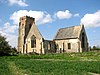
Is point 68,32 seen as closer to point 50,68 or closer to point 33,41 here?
point 33,41

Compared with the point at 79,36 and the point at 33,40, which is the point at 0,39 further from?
the point at 79,36

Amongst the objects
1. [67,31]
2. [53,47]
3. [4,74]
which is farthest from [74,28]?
[4,74]

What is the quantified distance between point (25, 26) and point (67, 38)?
1645cm

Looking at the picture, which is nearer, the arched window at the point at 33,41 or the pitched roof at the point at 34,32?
the pitched roof at the point at 34,32

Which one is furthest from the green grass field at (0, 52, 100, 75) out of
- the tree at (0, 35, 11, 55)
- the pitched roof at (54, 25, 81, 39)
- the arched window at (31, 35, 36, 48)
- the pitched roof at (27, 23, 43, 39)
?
the arched window at (31, 35, 36, 48)

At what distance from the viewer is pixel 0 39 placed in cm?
5756

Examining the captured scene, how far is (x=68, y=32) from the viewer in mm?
68062

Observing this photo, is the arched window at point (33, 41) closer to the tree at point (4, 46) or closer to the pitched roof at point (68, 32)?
the pitched roof at point (68, 32)

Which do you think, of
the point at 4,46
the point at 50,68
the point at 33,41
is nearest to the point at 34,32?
the point at 33,41

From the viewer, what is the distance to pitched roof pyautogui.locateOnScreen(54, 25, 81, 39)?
65500mm

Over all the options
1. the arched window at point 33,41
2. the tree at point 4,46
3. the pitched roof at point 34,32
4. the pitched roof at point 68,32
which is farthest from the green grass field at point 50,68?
the arched window at point 33,41

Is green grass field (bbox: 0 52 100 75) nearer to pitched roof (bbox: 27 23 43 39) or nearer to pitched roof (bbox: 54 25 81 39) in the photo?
pitched roof (bbox: 54 25 81 39)

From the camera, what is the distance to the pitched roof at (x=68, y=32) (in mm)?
65500

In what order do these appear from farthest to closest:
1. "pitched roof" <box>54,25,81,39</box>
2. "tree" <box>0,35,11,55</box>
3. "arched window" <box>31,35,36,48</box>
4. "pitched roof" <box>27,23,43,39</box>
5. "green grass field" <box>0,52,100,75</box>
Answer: "arched window" <box>31,35,36,48</box> → "pitched roof" <box>27,23,43,39</box> → "pitched roof" <box>54,25,81,39</box> → "tree" <box>0,35,11,55</box> → "green grass field" <box>0,52,100,75</box>
